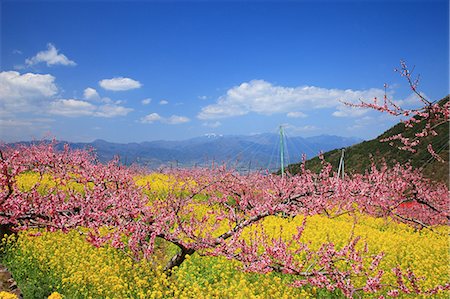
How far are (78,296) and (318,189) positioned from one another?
5.41 m

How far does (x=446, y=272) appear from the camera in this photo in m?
9.64

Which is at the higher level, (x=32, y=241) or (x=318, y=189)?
(x=318, y=189)

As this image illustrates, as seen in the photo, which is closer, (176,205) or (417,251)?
(176,205)

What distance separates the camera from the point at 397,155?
4478cm

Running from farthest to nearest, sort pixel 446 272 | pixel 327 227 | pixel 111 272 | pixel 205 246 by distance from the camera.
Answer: pixel 327 227 < pixel 446 272 < pixel 111 272 < pixel 205 246

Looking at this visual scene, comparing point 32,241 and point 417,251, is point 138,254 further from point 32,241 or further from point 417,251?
point 417,251

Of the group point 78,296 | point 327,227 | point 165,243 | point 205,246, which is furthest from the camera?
point 327,227

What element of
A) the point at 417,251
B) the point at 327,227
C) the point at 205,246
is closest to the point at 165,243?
the point at 327,227

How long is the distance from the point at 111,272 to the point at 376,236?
10.1 meters

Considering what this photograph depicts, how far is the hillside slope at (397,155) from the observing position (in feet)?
115

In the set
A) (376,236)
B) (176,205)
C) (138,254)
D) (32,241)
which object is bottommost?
(376,236)

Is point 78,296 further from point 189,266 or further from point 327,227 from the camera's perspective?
point 327,227

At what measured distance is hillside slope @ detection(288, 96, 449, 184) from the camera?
3497 cm

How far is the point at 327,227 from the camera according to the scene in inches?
585
